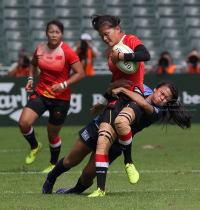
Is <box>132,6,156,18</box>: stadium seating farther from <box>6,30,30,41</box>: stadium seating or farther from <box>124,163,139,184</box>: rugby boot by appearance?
<box>124,163,139,184</box>: rugby boot

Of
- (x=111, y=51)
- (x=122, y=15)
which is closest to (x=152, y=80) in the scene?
(x=122, y=15)

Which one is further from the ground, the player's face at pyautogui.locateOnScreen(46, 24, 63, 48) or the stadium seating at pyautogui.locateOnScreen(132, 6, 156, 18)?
the player's face at pyautogui.locateOnScreen(46, 24, 63, 48)

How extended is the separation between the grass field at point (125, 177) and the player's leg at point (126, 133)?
0.78ft

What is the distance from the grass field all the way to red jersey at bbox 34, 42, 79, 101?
4.07ft

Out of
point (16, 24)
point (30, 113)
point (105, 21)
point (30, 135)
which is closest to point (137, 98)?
point (105, 21)

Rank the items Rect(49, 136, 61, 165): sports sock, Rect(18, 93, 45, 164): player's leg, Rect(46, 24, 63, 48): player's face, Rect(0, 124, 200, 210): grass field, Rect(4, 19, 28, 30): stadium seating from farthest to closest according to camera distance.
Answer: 1. Rect(4, 19, 28, 30): stadium seating
2. Rect(49, 136, 61, 165): sports sock
3. Rect(46, 24, 63, 48): player's face
4. Rect(18, 93, 45, 164): player's leg
5. Rect(0, 124, 200, 210): grass field

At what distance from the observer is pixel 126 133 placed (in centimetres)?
513

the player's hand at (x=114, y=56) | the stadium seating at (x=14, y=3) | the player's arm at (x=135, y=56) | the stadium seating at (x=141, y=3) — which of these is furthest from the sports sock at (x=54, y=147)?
the stadium seating at (x=141, y=3)

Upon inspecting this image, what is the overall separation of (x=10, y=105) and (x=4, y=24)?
19.6ft

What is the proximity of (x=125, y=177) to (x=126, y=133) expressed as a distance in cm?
225

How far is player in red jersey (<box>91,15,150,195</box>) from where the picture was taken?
5117 mm

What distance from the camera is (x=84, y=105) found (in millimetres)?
13180

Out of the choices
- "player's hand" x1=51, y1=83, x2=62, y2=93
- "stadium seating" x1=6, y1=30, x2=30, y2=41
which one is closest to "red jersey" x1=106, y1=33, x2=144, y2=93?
"player's hand" x1=51, y1=83, x2=62, y2=93

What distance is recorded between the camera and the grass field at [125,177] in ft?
15.4
